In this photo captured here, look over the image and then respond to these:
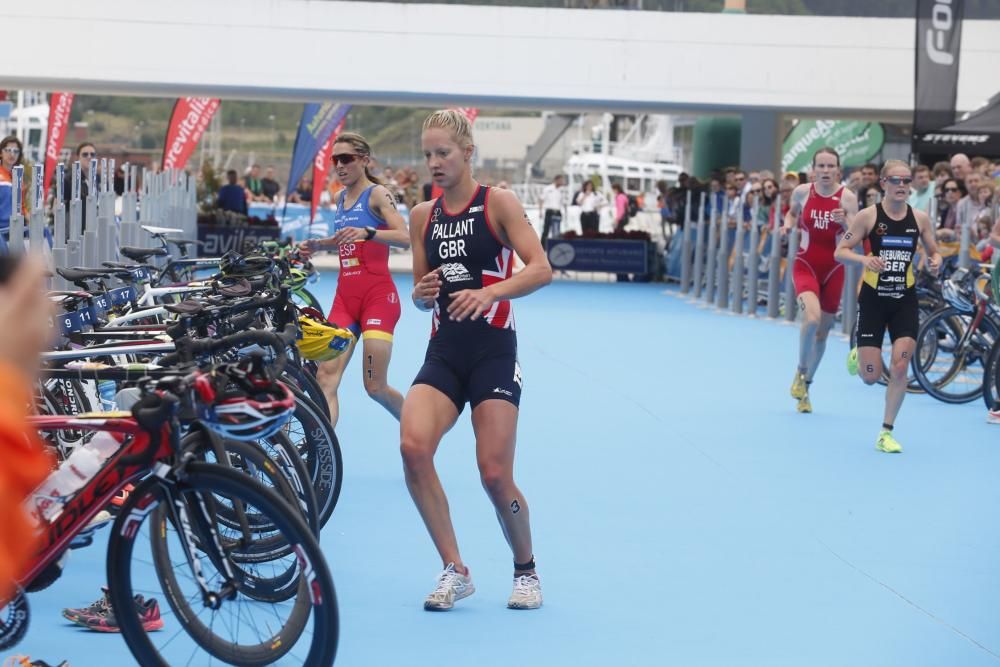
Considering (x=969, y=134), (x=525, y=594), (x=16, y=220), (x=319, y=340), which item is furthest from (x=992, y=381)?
(x=16, y=220)

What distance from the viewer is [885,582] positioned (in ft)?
21.3

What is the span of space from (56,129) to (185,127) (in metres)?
3.15

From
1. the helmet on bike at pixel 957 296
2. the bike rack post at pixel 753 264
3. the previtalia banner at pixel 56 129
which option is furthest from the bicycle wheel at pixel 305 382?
the previtalia banner at pixel 56 129

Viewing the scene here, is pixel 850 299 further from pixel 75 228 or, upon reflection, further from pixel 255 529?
pixel 255 529

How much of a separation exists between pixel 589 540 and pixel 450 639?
180 cm

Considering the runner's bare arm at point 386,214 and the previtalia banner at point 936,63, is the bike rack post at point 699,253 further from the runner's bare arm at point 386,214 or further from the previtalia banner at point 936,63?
the runner's bare arm at point 386,214

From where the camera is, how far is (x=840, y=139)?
31922 mm

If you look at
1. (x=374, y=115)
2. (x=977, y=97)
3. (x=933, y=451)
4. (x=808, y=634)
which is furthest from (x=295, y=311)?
(x=374, y=115)

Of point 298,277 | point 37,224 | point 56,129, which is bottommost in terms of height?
point 298,277

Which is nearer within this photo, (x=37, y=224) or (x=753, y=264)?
(x=37, y=224)

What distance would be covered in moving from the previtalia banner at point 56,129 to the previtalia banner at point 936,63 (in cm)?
1258

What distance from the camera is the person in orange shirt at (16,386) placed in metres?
2.25

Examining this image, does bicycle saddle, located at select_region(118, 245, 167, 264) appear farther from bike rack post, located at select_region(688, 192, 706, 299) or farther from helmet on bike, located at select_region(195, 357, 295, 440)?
bike rack post, located at select_region(688, 192, 706, 299)

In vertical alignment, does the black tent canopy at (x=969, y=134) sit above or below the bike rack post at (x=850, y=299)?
above
